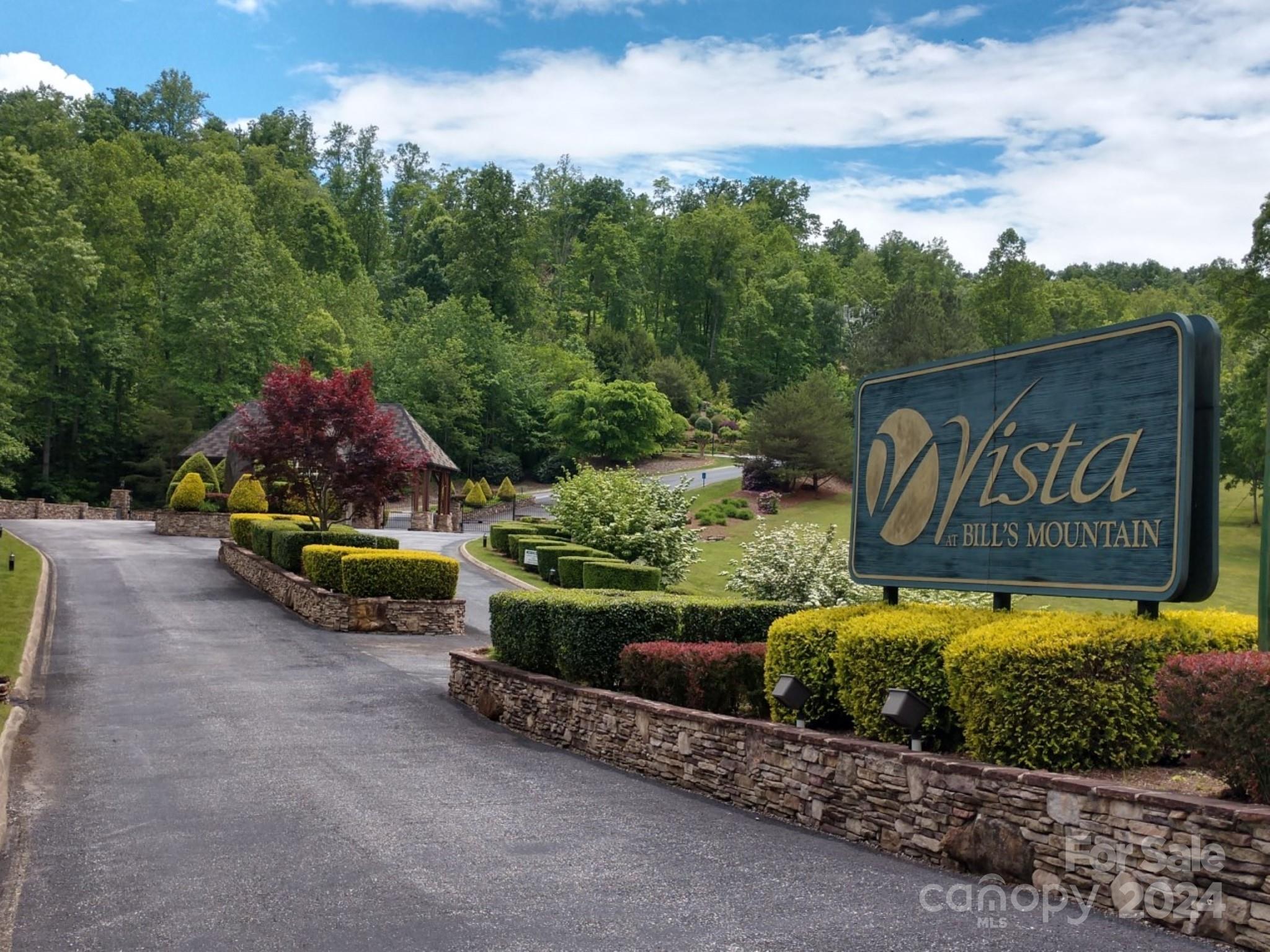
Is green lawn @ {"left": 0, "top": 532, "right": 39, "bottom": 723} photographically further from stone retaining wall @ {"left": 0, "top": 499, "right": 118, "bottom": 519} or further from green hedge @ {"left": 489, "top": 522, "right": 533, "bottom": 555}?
stone retaining wall @ {"left": 0, "top": 499, "right": 118, "bottom": 519}

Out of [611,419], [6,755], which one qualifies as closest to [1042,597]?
[6,755]

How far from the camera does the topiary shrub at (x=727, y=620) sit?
12.1 meters

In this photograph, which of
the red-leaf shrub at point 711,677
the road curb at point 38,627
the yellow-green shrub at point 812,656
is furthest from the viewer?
the road curb at point 38,627

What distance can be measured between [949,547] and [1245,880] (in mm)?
3569

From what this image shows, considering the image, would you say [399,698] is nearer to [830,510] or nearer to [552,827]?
[552,827]

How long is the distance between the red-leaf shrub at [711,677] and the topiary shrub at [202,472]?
36.5 m

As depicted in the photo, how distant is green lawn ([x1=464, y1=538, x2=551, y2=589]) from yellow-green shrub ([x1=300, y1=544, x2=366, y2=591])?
6112mm

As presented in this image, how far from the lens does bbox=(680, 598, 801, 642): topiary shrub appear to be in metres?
12.1

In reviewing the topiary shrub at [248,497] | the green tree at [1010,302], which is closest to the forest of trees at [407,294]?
the green tree at [1010,302]

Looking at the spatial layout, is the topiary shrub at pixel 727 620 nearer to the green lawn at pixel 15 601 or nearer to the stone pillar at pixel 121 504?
the green lawn at pixel 15 601

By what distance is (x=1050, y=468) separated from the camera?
7773 millimetres

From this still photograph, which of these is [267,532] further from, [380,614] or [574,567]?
[574,567]

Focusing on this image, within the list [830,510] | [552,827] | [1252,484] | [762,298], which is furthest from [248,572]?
[762,298]

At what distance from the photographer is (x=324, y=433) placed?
25.6 m
